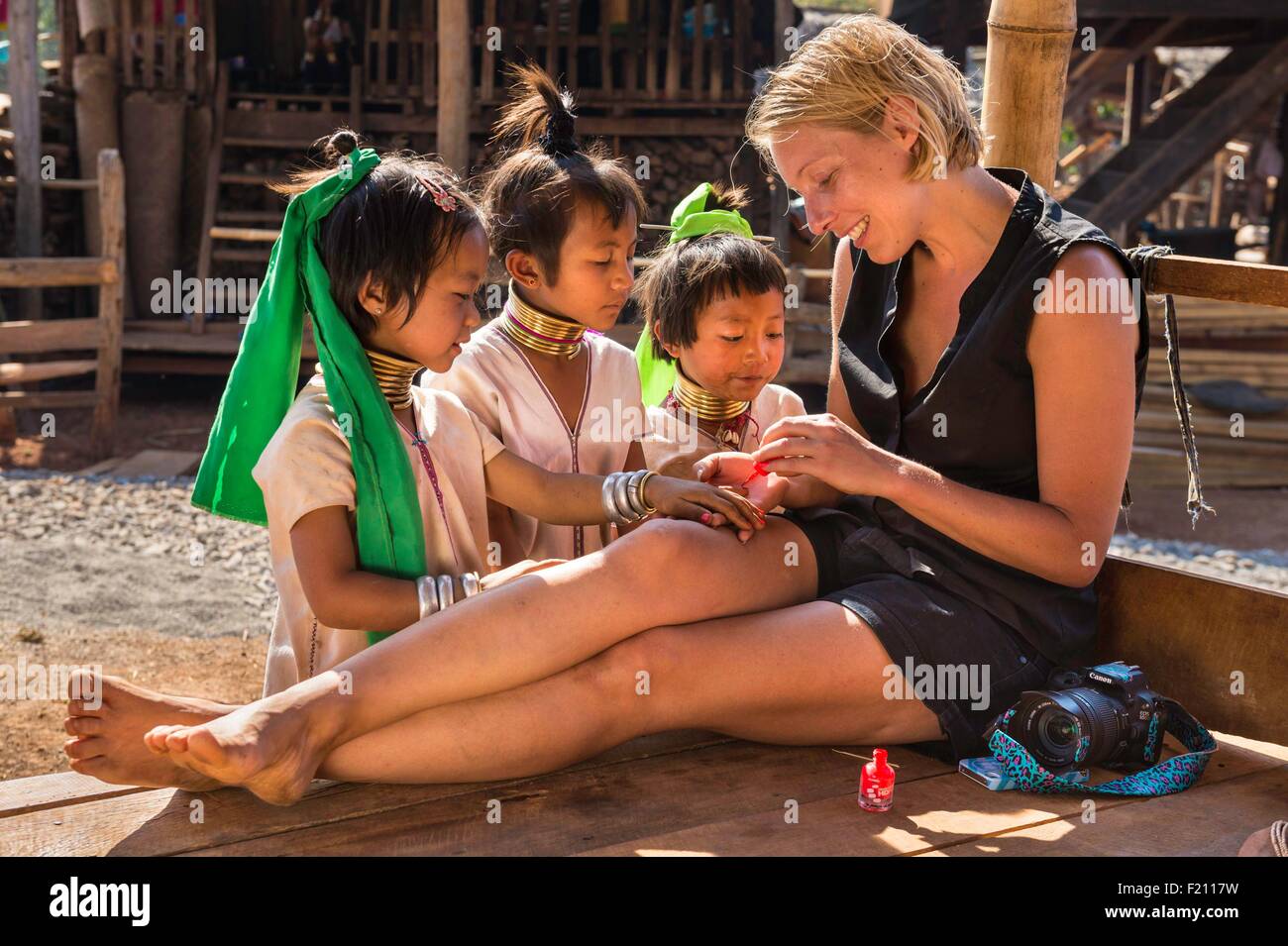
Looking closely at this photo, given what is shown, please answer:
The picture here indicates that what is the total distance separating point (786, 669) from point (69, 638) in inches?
152

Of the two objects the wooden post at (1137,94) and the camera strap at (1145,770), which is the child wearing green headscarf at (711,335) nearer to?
the camera strap at (1145,770)

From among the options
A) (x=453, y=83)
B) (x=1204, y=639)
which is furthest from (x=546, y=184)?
(x=453, y=83)

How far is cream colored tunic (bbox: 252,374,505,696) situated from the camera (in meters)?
2.44

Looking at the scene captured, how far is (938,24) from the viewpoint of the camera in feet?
36.4

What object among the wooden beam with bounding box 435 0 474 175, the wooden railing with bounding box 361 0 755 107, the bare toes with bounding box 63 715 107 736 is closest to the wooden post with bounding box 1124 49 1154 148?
the wooden railing with bounding box 361 0 755 107

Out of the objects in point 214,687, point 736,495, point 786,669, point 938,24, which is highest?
point 938,24

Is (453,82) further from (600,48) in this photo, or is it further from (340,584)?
(340,584)

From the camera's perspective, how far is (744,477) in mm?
2725

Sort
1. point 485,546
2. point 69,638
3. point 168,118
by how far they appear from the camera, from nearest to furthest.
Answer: point 485,546
point 69,638
point 168,118

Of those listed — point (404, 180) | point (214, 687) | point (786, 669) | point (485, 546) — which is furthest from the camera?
point (214, 687)
